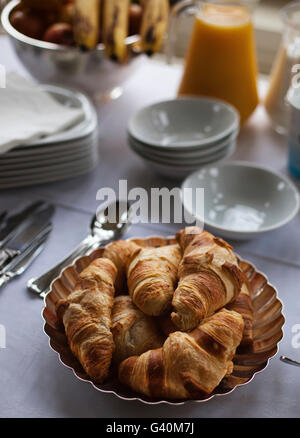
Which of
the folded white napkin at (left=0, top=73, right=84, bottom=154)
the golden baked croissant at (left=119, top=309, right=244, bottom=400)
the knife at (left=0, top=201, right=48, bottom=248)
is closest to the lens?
the golden baked croissant at (left=119, top=309, right=244, bottom=400)

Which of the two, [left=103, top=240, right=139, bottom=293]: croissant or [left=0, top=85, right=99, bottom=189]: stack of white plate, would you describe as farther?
[left=0, top=85, right=99, bottom=189]: stack of white plate

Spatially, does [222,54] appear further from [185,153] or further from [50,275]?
[50,275]

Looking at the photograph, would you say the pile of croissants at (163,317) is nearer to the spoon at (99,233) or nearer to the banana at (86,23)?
the spoon at (99,233)

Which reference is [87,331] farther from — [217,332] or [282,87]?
[282,87]

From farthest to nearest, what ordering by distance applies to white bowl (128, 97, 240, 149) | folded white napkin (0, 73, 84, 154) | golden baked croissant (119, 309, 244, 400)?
1. white bowl (128, 97, 240, 149)
2. folded white napkin (0, 73, 84, 154)
3. golden baked croissant (119, 309, 244, 400)

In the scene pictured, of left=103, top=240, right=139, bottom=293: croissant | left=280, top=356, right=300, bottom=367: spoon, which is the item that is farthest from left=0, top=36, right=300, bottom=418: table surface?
left=103, top=240, right=139, bottom=293: croissant

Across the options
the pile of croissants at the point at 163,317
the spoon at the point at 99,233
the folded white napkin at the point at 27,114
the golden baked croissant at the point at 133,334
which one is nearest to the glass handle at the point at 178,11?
the folded white napkin at the point at 27,114

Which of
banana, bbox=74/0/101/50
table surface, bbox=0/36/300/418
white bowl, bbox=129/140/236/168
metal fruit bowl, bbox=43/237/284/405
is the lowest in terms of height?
table surface, bbox=0/36/300/418

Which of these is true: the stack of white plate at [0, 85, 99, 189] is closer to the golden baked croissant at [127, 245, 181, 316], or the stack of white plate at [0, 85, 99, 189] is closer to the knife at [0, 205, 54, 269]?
the knife at [0, 205, 54, 269]
